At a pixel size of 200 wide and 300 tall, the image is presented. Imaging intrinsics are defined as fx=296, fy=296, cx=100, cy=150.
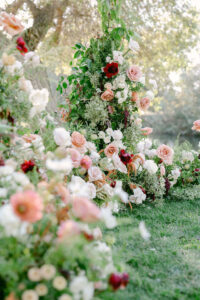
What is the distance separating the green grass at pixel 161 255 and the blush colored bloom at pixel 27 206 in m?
→ 0.41

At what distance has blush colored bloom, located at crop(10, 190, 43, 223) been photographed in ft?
3.57

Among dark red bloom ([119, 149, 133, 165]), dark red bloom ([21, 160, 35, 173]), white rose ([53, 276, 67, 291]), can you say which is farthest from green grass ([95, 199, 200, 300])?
dark red bloom ([21, 160, 35, 173])

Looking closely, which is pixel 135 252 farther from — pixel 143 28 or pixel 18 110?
pixel 143 28

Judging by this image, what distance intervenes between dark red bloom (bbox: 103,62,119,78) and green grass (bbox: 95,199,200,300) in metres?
1.56

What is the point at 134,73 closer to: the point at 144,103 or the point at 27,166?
the point at 144,103

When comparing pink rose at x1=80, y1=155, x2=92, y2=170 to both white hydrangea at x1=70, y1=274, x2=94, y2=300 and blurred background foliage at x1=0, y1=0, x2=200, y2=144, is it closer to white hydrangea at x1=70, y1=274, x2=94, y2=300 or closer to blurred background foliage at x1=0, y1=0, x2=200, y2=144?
white hydrangea at x1=70, y1=274, x2=94, y2=300

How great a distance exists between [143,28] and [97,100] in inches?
238

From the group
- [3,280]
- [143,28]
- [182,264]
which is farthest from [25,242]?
[143,28]

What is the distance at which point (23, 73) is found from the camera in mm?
2178

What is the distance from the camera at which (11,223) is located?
1114mm

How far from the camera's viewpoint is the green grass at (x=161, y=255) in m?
1.68

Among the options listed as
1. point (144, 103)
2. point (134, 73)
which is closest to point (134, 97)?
point (144, 103)

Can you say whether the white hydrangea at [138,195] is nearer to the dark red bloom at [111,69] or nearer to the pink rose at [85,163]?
the pink rose at [85,163]

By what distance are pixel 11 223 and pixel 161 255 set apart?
1.45 metres
